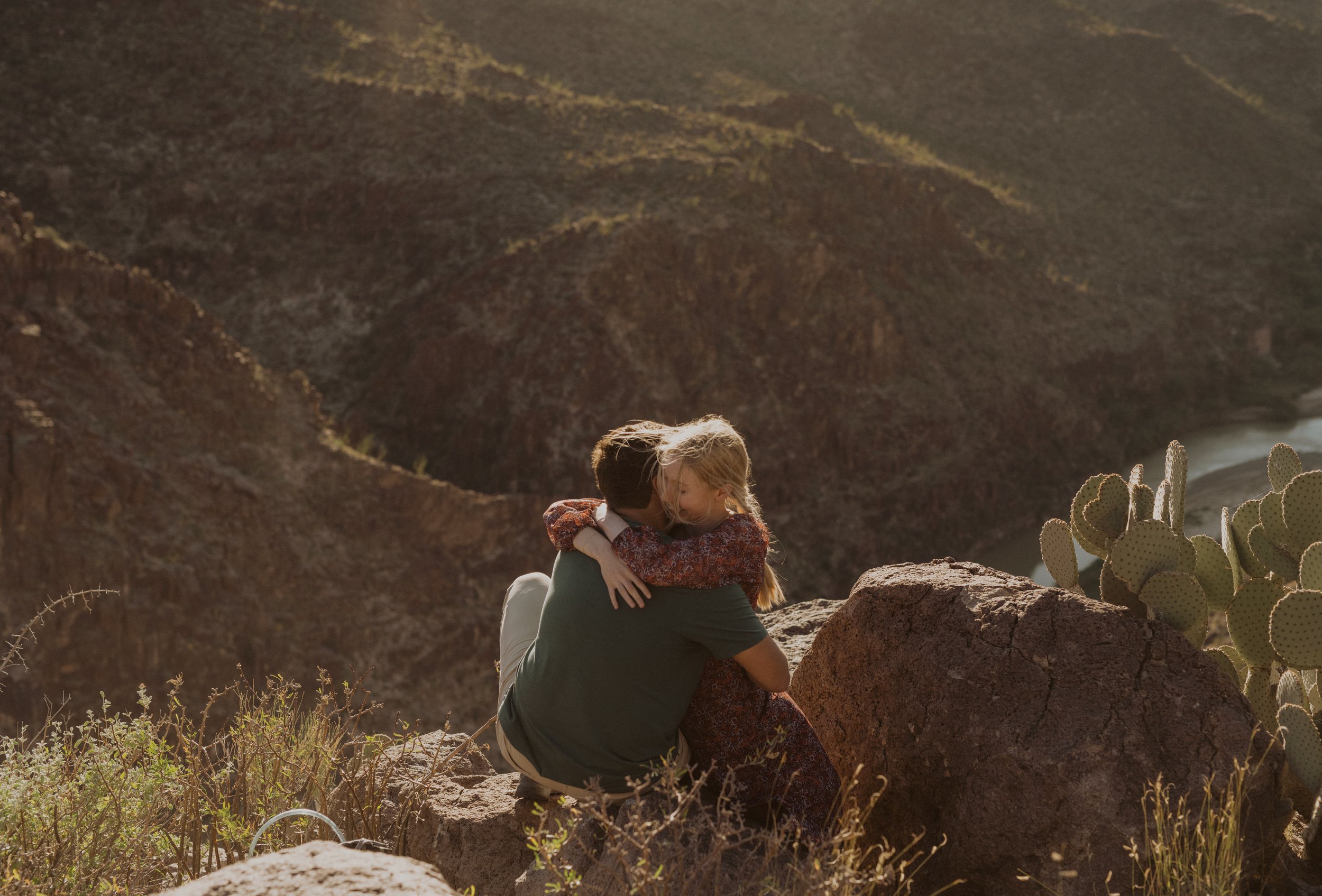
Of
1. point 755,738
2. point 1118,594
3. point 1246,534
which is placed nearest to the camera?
point 755,738

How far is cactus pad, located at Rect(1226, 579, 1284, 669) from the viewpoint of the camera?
344 centimetres

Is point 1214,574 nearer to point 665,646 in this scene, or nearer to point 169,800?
point 665,646

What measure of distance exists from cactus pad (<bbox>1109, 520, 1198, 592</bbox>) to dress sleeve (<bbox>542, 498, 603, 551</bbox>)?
1611mm

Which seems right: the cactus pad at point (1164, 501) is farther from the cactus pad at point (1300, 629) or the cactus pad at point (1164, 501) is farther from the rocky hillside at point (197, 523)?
the rocky hillside at point (197, 523)

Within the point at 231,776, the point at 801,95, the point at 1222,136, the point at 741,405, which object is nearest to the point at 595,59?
the point at 801,95

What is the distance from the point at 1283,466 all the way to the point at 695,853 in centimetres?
283

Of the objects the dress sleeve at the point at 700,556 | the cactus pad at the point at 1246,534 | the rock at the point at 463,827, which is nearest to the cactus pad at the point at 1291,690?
the cactus pad at the point at 1246,534

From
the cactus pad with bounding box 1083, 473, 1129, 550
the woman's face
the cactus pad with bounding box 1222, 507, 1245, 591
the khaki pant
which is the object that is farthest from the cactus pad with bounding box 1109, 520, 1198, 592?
the khaki pant

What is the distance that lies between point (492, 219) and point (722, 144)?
5.20m

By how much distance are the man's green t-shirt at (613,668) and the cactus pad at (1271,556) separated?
6.71 ft

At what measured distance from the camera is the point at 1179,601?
3.09 metres

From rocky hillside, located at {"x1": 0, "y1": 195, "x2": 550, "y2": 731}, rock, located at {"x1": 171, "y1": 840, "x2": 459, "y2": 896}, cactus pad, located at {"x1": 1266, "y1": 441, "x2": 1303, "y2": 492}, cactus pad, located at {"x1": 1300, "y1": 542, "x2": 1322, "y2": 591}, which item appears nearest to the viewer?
rock, located at {"x1": 171, "y1": 840, "x2": 459, "y2": 896}

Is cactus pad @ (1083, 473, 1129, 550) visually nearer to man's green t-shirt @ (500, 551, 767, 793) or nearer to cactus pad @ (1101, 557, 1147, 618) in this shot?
cactus pad @ (1101, 557, 1147, 618)

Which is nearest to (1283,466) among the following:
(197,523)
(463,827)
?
(463,827)
